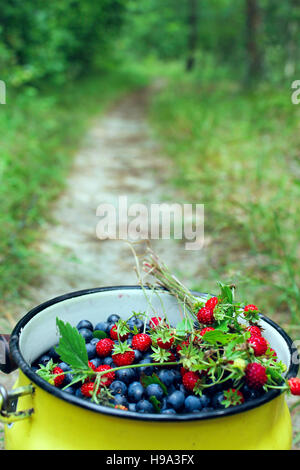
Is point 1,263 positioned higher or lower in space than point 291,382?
higher

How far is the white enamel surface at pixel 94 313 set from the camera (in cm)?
110

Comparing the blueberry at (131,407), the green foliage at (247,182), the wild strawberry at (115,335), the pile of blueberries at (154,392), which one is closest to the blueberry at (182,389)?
the pile of blueberries at (154,392)

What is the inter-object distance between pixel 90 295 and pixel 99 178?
3.67m

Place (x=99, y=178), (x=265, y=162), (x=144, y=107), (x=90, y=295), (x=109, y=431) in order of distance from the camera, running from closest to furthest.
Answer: (x=109, y=431) < (x=90, y=295) < (x=265, y=162) < (x=99, y=178) < (x=144, y=107)

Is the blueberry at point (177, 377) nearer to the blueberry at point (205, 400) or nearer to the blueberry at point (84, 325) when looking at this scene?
the blueberry at point (205, 400)

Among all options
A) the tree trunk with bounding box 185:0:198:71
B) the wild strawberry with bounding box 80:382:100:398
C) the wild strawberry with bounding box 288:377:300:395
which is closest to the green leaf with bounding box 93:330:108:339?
the wild strawberry with bounding box 80:382:100:398

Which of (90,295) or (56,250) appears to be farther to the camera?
(56,250)

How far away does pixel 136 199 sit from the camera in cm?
414

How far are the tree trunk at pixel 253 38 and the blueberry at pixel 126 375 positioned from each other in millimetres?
7995

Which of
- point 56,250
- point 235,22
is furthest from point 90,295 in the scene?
point 235,22

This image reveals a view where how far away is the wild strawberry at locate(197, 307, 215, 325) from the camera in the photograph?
3.34ft

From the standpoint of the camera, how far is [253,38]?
820 centimetres

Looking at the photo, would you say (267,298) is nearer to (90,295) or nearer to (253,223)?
(253,223)

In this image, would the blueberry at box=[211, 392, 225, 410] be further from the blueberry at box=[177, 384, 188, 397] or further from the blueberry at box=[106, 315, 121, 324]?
the blueberry at box=[106, 315, 121, 324]
